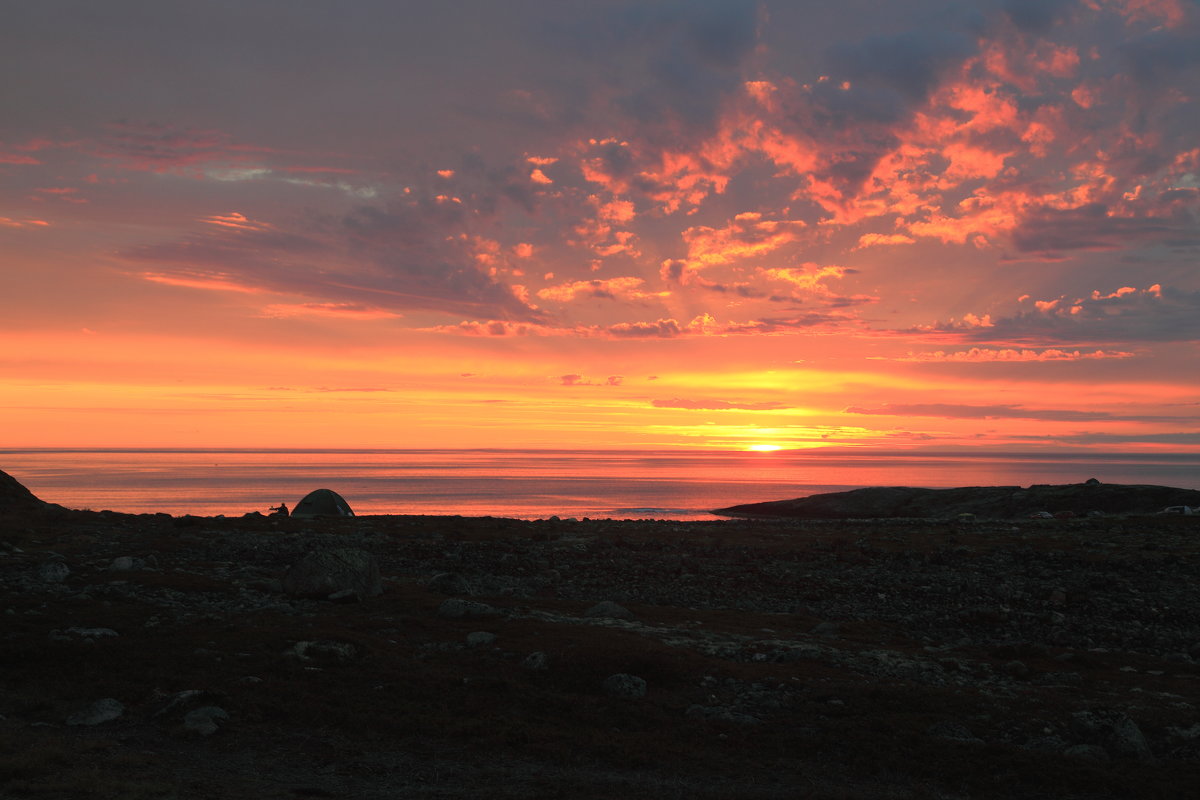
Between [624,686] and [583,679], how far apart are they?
3.34 feet

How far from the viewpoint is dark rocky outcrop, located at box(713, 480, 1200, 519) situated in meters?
66.8

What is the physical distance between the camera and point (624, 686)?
1423cm

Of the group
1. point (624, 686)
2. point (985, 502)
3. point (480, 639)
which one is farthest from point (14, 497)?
point (985, 502)

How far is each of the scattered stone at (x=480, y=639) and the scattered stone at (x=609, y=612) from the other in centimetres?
415

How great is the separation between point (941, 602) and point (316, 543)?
2518 centimetres

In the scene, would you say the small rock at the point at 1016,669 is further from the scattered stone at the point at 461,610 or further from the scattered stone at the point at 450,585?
the scattered stone at the point at 450,585

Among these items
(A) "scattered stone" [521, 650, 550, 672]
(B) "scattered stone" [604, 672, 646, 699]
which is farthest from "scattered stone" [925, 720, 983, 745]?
(A) "scattered stone" [521, 650, 550, 672]

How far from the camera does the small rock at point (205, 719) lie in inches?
461

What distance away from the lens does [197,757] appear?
10859mm

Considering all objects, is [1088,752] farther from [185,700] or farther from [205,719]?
[185,700]

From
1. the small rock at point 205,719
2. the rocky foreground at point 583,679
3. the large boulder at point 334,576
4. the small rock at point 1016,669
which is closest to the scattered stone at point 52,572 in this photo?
the rocky foreground at point 583,679

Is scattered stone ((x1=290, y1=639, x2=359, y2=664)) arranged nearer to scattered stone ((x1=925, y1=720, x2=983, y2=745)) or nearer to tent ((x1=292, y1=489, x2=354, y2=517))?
scattered stone ((x1=925, y1=720, x2=983, y2=745))

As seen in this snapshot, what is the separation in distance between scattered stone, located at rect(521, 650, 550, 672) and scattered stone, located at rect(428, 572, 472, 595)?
8.10 m

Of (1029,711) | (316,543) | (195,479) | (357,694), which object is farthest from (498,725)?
(195,479)
